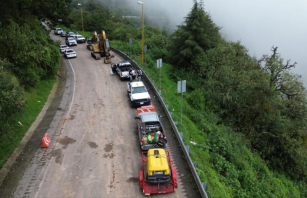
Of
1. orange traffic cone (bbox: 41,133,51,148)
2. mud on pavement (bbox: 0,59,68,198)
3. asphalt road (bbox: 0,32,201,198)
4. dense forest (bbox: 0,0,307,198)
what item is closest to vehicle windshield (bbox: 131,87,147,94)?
asphalt road (bbox: 0,32,201,198)

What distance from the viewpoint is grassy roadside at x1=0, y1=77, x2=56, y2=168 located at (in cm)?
1428

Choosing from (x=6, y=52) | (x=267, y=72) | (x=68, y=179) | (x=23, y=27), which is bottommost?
(x=68, y=179)

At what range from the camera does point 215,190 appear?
12.1m

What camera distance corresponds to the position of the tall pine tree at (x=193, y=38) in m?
30.7

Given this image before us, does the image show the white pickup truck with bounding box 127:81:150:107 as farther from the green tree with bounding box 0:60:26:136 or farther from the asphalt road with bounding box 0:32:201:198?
the green tree with bounding box 0:60:26:136

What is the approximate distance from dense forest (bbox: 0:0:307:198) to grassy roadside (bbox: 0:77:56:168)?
0.80m

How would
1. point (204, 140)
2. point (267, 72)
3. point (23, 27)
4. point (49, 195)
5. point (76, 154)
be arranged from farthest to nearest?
point (267, 72)
point (23, 27)
point (204, 140)
point (76, 154)
point (49, 195)

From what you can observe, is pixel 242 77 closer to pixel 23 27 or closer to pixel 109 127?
pixel 109 127

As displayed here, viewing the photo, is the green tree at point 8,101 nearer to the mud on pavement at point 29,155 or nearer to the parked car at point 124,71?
the mud on pavement at point 29,155

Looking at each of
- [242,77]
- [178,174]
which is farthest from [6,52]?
[242,77]

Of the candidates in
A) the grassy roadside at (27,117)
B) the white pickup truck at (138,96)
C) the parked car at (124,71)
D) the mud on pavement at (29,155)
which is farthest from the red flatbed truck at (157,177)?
the parked car at (124,71)

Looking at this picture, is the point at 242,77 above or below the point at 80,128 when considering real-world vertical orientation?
above

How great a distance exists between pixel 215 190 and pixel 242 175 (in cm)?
338

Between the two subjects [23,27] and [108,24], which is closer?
[23,27]
